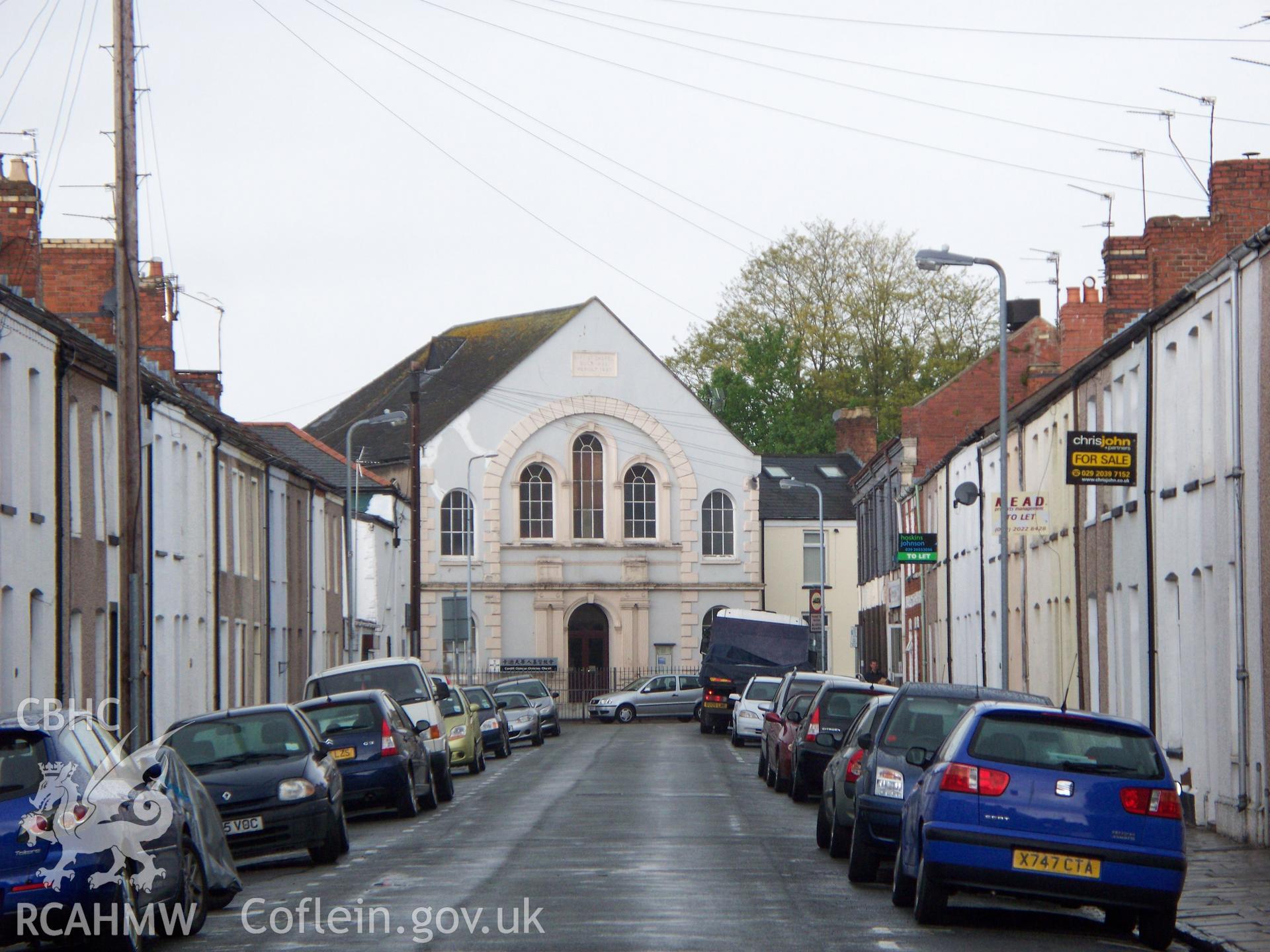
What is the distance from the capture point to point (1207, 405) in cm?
2220

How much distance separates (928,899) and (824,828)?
5882 millimetres

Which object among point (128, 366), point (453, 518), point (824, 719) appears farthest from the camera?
point (453, 518)

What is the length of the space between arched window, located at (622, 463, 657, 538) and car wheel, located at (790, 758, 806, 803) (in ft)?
152

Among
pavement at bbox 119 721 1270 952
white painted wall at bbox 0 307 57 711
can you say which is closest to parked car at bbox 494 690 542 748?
pavement at bbox 119 721 1270 952

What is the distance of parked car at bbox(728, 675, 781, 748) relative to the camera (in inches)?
1742

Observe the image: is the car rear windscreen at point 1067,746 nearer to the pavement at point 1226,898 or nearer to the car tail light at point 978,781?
the car tail light at point 978,781

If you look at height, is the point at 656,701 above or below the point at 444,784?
below

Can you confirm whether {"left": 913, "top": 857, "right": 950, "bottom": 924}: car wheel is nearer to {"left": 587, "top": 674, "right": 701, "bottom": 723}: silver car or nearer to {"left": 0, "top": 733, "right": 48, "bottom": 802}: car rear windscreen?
{"left": 0, "top": 733, "right": 48, "bottom": 802}: car rear windscreen

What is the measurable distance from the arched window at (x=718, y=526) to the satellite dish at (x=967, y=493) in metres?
32.6

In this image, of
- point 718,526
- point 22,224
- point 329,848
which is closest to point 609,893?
point 329,848

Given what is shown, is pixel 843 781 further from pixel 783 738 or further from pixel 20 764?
pixel 783 738

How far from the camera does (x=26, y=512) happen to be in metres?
24.4

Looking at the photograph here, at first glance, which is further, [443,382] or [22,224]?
[443,382]

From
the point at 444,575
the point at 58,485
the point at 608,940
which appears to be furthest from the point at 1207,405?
the point at 444,575
